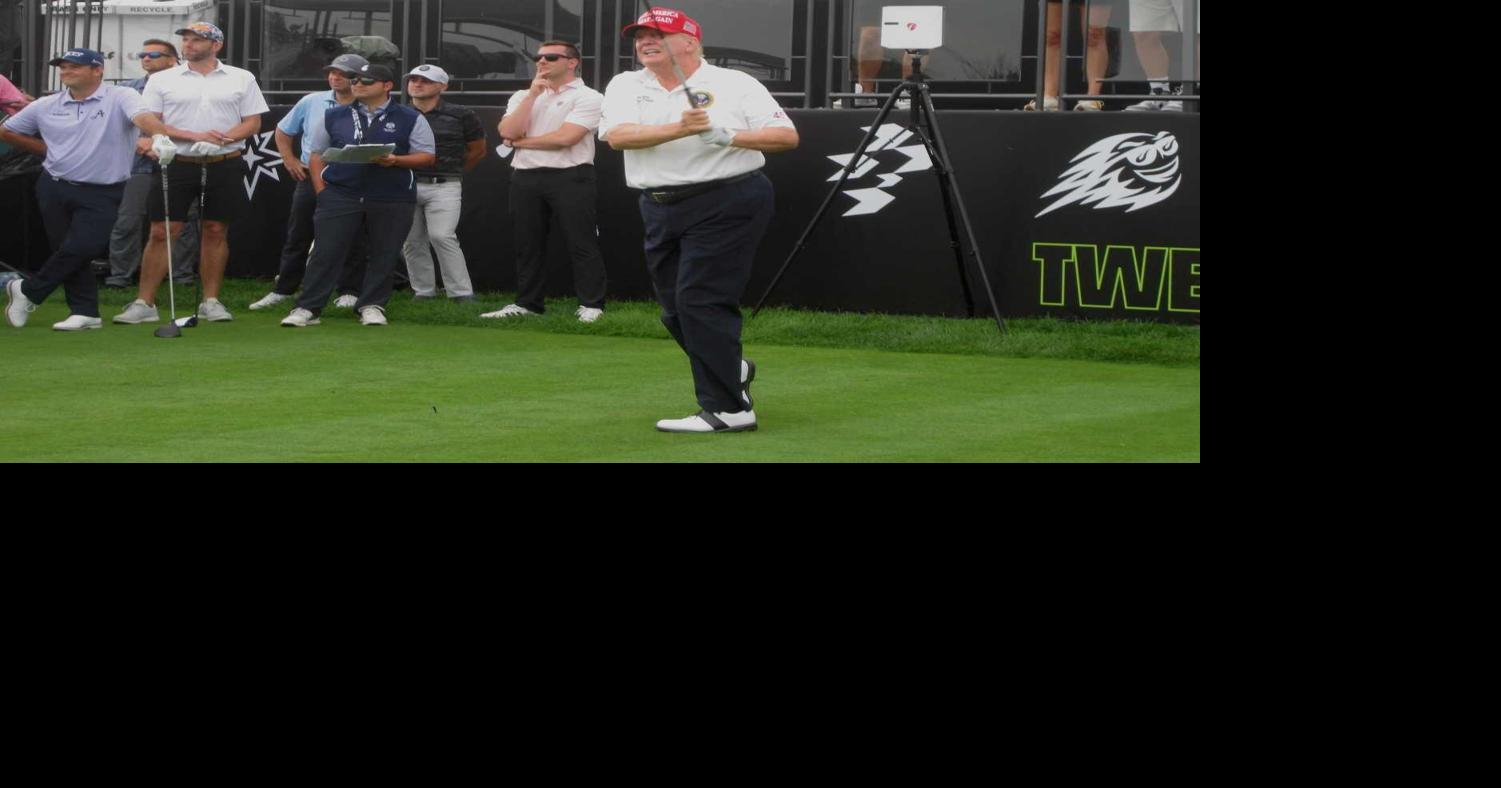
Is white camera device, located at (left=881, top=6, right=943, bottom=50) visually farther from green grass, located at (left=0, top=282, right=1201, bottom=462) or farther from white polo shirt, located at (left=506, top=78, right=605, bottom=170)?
white polo shirt, located at (left=506, top=78, right=605, bottom=170)

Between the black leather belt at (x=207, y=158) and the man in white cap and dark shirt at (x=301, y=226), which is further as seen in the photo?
the man in white cap and dark shirt at (x=301, y=226)

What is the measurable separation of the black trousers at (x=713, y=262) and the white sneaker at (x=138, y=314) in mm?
5797

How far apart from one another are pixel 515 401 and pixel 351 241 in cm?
436

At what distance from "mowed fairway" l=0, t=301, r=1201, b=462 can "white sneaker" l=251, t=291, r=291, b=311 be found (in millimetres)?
1308

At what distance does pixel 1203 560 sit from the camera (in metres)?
5.20

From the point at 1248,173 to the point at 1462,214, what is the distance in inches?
37.5

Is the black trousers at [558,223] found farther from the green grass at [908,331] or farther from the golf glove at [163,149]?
the golf glove at [163,149]

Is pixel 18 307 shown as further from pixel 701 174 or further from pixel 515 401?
pixel 701 174

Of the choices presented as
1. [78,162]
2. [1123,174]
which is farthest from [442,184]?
[1123,174]

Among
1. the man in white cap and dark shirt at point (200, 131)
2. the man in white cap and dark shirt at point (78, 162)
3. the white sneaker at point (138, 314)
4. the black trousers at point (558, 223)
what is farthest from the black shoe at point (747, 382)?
the white sneaker at point (138, 314)

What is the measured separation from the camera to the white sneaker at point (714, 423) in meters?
9.66

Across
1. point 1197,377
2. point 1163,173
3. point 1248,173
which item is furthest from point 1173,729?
point 1163,173

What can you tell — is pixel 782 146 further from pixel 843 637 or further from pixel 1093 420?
pixel 843 637

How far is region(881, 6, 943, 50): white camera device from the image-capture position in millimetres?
14586
